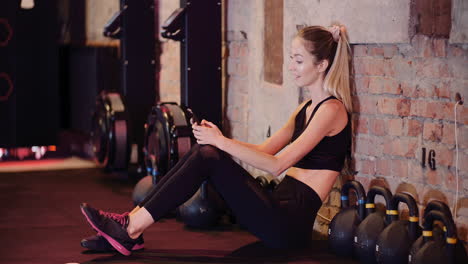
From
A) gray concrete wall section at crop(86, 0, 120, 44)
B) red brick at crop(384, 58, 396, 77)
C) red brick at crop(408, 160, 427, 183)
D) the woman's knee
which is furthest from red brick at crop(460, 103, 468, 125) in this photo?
gray concrete wall section at crop(86, 0, 120, 44)

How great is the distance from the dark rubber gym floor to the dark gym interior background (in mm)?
14

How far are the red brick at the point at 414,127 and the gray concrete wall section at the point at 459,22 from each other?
0.49m

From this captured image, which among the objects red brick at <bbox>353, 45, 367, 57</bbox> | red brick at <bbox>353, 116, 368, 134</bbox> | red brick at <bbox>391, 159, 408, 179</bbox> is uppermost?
red brick at <bbox>353, 45, 367, 57</bbox>

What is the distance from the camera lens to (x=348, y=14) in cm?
402

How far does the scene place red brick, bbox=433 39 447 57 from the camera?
3.51 m

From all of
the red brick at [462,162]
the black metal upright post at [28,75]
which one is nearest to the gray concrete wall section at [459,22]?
the red brick at [462,162]

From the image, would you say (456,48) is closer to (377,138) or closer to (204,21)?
(377,138)

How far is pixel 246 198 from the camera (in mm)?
3730

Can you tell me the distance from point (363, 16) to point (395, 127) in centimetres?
55

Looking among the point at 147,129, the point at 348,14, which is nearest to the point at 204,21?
the point at 147,129

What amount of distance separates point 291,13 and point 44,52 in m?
3.86

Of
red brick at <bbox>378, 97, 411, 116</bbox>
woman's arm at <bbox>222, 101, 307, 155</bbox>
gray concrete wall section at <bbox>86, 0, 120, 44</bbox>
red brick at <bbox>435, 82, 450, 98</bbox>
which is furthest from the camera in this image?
gray concrete wall section at <bbox>86, 0, 120, 44</bbox>

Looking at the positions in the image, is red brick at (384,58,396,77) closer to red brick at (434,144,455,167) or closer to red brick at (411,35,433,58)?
red brick at (411,35,433,58)

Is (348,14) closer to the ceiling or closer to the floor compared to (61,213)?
closer to the ceiling
